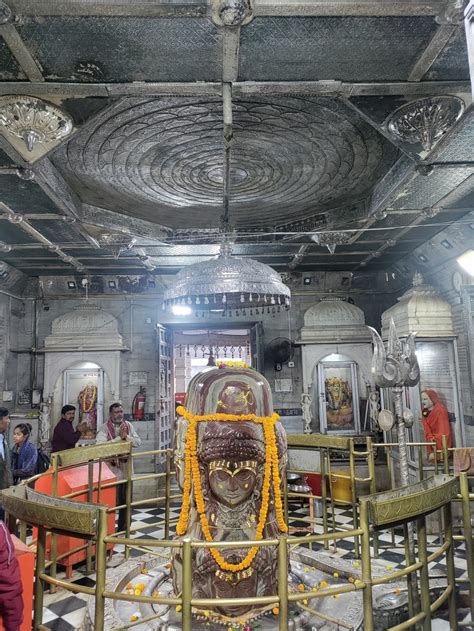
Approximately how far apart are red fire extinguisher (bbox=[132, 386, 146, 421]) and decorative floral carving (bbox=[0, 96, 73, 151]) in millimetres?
6741

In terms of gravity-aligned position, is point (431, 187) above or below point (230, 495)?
above

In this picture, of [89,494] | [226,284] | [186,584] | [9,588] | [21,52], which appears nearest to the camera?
[186,584]

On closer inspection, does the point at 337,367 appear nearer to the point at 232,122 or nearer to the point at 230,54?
the point at 232,122

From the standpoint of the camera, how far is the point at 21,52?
10.6 feet

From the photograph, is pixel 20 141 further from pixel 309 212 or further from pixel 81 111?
pixel 309 212

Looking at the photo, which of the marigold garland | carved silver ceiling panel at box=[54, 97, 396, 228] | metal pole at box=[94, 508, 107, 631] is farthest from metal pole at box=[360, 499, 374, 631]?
the marigold garland

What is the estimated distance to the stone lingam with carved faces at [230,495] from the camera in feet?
12.9

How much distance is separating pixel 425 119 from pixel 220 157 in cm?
219

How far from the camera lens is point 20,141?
4.36 m

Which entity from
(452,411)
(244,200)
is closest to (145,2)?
(244,200)

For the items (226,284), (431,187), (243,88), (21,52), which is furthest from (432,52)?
(21,52)

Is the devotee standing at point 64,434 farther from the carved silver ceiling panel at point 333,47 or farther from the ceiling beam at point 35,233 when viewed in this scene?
the carved silver ceiling panel at point 333,47

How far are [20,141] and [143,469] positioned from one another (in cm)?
750

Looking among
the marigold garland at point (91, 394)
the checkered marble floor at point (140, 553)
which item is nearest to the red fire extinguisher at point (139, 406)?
the marigold garland at point (91, 394)
